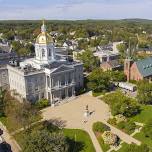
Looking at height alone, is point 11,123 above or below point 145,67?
below

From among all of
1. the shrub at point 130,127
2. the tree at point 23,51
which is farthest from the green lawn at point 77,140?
the tree at point 23,51

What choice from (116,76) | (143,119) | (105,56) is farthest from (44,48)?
(105,56)

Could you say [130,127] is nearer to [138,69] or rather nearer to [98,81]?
[98,81]

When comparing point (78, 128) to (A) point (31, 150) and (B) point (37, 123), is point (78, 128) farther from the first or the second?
(A) point (31, 150)

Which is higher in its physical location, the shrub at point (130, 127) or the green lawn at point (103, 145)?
the shrub at point (130, 127)

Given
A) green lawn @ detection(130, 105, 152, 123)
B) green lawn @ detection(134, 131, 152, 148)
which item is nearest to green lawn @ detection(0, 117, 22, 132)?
green lawn @ detection(134, 131, 152, 148)

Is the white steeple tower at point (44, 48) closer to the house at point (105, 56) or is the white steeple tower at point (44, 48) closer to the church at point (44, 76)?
the church at point (44, 76)

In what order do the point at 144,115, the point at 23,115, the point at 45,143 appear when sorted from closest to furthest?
the point at 45,143
the point at 23,115
the point at 144,115
